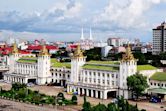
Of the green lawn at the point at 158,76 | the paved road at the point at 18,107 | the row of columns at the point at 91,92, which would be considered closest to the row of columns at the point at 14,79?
the row of columns at the point at 91,92

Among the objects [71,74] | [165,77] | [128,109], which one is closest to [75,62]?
[71,74]

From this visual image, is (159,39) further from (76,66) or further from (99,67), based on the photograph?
(99,67)

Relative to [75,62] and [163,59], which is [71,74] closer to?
[75,62]

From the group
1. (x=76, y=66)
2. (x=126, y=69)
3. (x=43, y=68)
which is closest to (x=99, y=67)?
(x=76, y=66)

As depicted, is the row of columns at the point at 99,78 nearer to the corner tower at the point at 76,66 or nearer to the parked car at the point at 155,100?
the corner tower at the point at 76,66

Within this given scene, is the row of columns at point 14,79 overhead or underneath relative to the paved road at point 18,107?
overhead

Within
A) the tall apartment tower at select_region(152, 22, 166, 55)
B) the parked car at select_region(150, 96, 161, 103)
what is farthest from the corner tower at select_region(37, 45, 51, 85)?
the tall apartment tower at select_region(152, 22, 166, 55)
